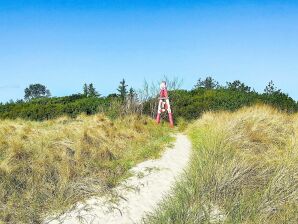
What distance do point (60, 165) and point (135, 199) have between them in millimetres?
1993

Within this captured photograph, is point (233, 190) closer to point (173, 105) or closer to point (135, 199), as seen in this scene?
point (135, 199)

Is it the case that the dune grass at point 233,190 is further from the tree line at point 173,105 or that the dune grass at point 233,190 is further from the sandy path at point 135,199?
the tree line at point 173,105

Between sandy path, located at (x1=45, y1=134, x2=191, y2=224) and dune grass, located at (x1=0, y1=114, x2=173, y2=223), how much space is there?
256mm

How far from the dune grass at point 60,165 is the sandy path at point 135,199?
26 centimetres

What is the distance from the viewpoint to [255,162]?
23.6 ft

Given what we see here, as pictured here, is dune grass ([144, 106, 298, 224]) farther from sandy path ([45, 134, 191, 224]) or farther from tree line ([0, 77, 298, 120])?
tree line ([0, 77, 298, 120])

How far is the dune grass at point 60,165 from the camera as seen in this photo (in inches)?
247

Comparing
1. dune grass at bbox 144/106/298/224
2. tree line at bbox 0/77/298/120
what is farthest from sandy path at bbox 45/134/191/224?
tree line at bbox 0/77/298/120

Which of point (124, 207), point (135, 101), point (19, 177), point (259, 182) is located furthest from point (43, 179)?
point (135, 101)

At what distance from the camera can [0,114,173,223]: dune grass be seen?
20.6 feet

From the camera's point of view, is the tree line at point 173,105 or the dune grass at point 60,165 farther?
the tree line at point 173,105

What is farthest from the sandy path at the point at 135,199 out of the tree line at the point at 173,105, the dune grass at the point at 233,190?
the tree line at the point at 173,105

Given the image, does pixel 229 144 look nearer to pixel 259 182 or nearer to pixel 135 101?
pixel 259 182

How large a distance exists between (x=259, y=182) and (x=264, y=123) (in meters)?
5.68
